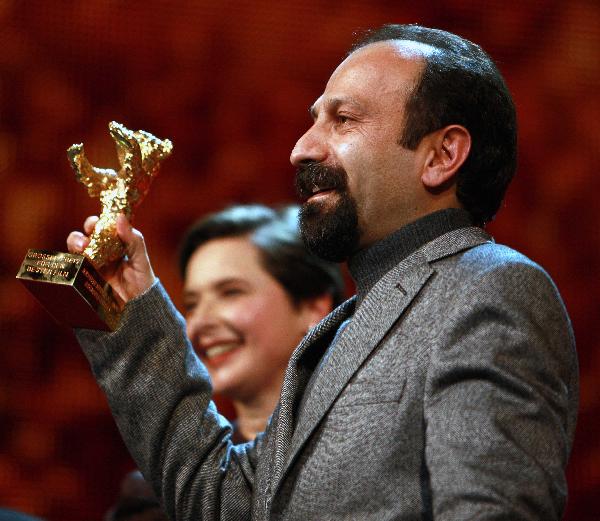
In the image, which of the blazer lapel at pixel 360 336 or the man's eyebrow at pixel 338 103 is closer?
the blazer lapel at pixel 360 336

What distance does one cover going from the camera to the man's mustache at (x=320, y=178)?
1309 millimetres

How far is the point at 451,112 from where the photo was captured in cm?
135

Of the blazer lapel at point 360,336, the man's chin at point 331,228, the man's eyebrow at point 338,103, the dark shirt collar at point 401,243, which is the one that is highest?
the man's eyebrow at point 338,103

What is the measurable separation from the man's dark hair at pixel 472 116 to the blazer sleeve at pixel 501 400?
0.93 feet

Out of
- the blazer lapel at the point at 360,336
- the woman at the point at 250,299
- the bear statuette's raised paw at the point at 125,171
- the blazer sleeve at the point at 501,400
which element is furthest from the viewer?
the woman at the point at 250,299

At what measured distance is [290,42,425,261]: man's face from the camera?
1302 millimetres

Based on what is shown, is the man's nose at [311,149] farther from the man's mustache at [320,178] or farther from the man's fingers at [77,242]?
the man's fingers at [77,242]

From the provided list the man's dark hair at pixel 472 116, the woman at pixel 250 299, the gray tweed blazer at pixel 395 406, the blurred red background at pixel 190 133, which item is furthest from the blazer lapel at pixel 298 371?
the blurred red background at pixel 190 133

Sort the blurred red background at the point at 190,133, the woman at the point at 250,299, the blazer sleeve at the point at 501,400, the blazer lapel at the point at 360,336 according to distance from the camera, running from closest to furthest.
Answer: the blazer sleeve at the point at 501,400 → the blazer lapel at the point at 360,336 → the woman at the point at 250,299 → the blurred red background at the point at 190,133

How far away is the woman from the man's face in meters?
0.96

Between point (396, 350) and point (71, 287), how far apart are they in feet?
1.38

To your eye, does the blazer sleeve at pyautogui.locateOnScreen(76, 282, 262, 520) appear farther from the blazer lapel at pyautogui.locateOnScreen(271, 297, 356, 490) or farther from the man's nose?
the man's nose

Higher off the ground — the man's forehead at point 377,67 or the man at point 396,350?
the man's forehead at point 377,67

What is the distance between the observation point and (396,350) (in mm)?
1145
